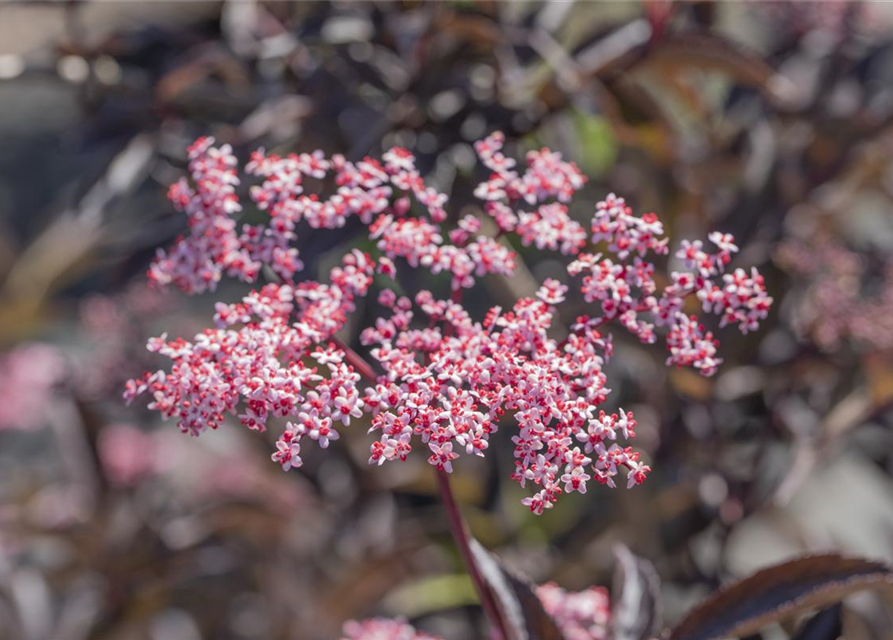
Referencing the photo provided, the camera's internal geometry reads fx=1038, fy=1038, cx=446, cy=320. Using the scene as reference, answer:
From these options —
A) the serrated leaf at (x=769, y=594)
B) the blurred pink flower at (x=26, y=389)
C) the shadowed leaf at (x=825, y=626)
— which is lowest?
the blurred pink flower at (x=26, y=389)

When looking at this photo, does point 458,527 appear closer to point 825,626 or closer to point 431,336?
point 431,336

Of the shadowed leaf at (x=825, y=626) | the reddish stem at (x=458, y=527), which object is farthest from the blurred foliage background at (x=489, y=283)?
the reddish stem at (x=458, y=527)

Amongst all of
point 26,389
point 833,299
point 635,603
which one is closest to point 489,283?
point 833,299

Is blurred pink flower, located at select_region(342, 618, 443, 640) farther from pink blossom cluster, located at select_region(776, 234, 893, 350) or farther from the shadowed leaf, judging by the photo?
pink blossom cluster, located at select_region(776, 234, 893, 350)

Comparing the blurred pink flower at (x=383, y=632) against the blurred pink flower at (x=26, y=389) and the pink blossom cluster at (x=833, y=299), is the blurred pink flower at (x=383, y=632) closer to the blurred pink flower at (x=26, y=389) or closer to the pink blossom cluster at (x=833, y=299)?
the pink blossom cluster at (x=833, y=299)

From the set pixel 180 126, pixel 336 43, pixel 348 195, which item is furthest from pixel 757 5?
pixel 348 195

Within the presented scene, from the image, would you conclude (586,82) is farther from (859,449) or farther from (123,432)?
(123,432)

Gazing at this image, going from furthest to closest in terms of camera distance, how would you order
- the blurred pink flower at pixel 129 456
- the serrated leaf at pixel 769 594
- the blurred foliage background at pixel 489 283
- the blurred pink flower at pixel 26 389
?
the blurred pink flower at pixel 26 389
the blurred pink flower at pixel 129 456
the blurred foliage background at pixel 489 283
the serrated leaf at pixel 769 594

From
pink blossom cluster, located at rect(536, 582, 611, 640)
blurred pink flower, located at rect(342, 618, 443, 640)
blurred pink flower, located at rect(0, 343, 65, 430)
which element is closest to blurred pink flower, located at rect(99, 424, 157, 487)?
blurred pink flower, located at rect(0, 343, 65, 430)
